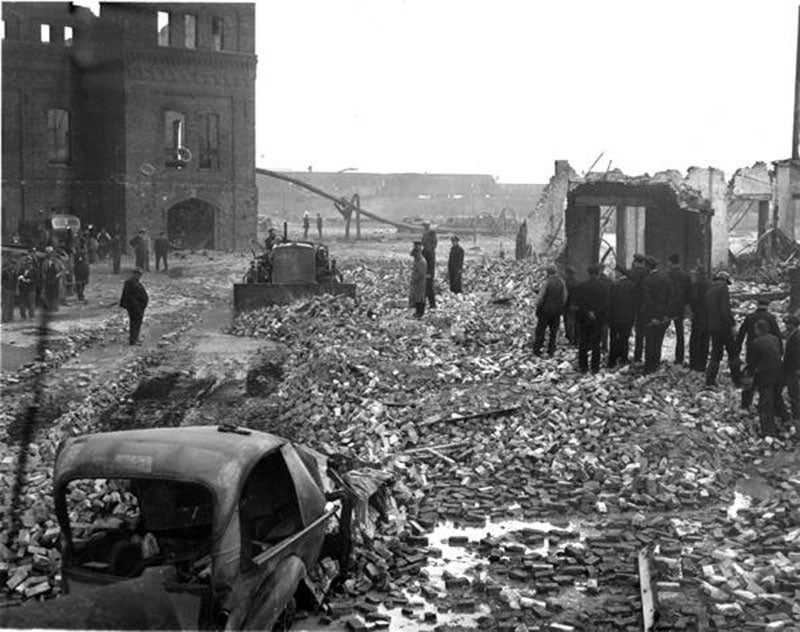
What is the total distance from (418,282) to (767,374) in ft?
29.7

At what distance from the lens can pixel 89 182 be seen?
37.7 metres

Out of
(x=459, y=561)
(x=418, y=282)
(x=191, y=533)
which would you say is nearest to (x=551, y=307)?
(x=418, y=282)

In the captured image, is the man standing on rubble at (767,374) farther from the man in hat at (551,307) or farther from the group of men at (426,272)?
the group of men at (426,272)

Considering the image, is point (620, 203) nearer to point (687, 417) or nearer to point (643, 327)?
point (643, 327)

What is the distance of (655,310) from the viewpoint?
13.2 m

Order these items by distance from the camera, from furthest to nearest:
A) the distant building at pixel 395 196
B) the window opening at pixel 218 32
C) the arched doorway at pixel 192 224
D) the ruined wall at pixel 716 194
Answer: the distant building at pixel 395 196, the arched doorway at pixel 192 224, the window opening at pixel 218 32, the ruined wall at pixel 716 194

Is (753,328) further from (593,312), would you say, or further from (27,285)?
(27,285)

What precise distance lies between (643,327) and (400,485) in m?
5.81

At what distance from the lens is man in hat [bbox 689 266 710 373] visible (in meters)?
13.0

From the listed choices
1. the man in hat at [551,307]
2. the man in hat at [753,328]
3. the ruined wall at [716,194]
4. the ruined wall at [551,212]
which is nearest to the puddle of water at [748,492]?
the man in hat at [753,328]

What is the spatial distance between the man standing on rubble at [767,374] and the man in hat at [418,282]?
829 centimetres

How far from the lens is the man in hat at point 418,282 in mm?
18344

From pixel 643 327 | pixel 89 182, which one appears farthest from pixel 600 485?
pixel 89 182

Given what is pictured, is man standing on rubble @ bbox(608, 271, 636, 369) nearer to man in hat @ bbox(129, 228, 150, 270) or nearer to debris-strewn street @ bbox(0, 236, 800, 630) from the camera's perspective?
debris-strewn street @ bbox(0, 236, 800, 630)
